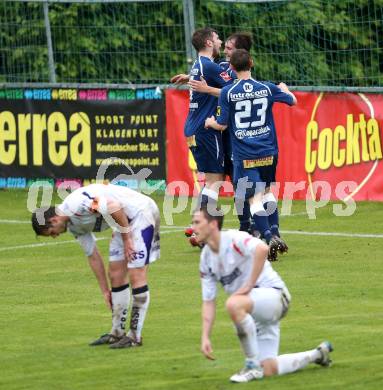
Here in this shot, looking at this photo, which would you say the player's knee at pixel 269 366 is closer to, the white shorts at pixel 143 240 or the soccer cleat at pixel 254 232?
the white shorts at pixel 143 240

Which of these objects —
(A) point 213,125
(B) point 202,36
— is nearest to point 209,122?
(A) point 213,125

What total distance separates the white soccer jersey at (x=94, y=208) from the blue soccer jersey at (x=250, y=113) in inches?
156

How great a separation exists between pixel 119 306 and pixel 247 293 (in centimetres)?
203

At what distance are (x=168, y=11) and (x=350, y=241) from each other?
7.82m

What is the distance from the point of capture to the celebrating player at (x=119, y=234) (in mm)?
10992

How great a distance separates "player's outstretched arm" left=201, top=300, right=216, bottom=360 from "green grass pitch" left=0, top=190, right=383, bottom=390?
471 mm

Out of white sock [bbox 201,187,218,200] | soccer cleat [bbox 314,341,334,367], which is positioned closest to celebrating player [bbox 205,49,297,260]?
white sock [bbox 201,187,218,200]

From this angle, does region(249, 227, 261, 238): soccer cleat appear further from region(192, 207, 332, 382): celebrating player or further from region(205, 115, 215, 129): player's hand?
region(192, 207, 332, 382): celebrating player

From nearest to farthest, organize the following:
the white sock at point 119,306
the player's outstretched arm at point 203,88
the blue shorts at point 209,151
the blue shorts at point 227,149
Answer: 1. the white sock at point 119,306
2. the player's outstretched arm at point 203,88
3. the blue shorts at point 209,151
4. the blue shorts at point 227,149

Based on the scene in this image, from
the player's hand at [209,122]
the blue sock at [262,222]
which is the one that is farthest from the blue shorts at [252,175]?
the player's hand at [209,122]

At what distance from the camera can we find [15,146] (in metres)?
22.9

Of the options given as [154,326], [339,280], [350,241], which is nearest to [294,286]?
[339,280]

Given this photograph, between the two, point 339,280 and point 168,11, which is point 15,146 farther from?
point 339,280

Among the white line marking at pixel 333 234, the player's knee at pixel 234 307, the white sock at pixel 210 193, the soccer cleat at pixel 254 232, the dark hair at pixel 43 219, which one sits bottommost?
the white line marking at pixel 333 234
